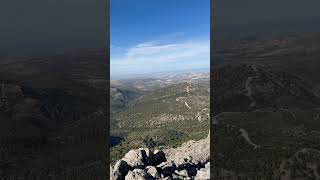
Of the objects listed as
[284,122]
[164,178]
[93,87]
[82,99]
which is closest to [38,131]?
[82,99]

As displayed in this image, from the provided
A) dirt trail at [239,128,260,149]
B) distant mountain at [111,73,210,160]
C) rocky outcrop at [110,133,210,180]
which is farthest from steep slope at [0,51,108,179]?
distant mountain at [111,73,210,160]

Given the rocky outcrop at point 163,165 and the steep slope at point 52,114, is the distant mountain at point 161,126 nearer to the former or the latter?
the rocky outcrop at point 163,165

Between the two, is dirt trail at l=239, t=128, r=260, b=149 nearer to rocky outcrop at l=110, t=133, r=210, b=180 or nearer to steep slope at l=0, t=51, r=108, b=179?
rocky outcrop at l=110, t=133, r=210, b=180

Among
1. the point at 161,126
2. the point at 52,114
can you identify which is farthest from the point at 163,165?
the point at 161,126

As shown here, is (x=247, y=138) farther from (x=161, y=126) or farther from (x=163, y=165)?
(x=161, y=126)

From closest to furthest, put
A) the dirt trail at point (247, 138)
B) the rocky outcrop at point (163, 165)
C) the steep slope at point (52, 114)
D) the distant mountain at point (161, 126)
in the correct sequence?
the steep slope at point (52, 114), the rocky outcrop at point (163, 165), the dirt trail at point (247, 138), the distant mountain at point (161, 126)

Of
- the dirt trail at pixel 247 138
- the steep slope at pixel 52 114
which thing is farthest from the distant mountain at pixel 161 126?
the dirt trail at pixel 247 138

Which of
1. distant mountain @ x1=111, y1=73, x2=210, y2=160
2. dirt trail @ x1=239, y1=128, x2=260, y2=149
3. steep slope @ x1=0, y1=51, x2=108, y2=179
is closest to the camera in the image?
steep slope @ x1=0, y1=51, x2=108, y2=179

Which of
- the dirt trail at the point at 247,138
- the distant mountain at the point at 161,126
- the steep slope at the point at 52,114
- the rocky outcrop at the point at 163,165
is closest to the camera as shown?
the steep slope at the point at 52,114
